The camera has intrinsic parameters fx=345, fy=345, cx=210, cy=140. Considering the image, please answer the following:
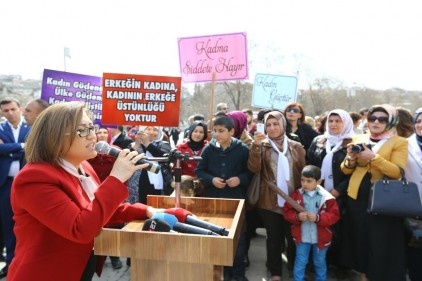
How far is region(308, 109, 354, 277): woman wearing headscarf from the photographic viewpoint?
3.67 m

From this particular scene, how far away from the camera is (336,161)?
12.1 ft

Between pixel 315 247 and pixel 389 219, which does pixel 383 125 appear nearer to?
pixel 389 219

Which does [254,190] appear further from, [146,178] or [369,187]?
[146,178]

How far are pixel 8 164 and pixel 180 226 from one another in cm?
325

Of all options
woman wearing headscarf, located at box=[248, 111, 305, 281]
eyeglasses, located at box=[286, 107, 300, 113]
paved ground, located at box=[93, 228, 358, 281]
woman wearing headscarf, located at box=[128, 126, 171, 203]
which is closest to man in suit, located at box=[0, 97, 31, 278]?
paved ground, located at box=[93, 228, 358, 281]

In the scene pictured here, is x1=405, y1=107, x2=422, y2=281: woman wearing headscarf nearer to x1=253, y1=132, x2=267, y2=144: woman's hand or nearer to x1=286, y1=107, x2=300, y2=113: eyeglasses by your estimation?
x1=253, y1=132, x2=267, y2=144: woman's hand

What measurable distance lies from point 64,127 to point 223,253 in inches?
36.8

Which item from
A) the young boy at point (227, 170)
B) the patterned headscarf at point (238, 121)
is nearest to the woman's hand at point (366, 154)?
the young boy at point (227, 170)

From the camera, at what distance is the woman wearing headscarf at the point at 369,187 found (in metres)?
3.23

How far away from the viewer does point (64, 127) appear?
163 cm

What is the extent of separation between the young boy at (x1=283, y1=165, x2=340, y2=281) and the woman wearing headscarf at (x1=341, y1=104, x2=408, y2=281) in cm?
29

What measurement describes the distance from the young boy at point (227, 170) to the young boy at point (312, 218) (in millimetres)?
556

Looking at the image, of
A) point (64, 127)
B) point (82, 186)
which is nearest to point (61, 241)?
point (82, 186)

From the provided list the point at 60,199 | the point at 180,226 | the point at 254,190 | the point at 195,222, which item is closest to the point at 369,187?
the point at 254,190
